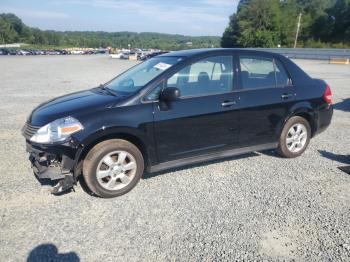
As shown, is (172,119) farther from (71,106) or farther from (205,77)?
(71,106)

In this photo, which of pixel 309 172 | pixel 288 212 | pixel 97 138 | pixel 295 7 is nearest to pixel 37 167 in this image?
pixel 97 138

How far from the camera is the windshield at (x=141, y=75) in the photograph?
4.21 metres

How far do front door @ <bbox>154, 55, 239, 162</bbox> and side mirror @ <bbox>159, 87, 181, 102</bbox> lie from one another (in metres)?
0.13

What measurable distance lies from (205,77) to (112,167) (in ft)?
5.85

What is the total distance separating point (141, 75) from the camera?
178 inches

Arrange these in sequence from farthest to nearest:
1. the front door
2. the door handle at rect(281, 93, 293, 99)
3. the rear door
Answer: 1. the door handle at rect(281, 93, 293, 99)
2. the rear door
3. the front door

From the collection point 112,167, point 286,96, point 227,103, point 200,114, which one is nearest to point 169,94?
point 200,114

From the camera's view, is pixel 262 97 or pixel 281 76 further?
pixel 281 76

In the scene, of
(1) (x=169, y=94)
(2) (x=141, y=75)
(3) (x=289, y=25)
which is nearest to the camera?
(1) (x=169, y=94)

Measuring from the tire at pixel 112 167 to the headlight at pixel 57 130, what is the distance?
13.4 inches

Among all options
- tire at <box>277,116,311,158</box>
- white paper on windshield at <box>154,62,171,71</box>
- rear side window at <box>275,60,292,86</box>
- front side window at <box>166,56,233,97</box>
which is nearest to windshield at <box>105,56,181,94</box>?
white paper on windshield at <box>154,62,171,71</box>

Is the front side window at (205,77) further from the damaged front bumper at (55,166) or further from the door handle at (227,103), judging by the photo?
the damaged front bumper at (55,166)

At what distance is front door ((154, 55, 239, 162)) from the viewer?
405 centimetres

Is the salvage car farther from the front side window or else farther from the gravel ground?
the gravel ground
